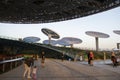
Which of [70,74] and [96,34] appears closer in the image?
[70,74]

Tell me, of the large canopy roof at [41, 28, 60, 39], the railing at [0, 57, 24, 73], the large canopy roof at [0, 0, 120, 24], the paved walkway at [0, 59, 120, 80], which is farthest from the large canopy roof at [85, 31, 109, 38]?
the paved walkway at [0, 59, 120, 80]

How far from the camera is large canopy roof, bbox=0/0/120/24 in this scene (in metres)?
59.5

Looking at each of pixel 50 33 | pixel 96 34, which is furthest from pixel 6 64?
pixel 50 33

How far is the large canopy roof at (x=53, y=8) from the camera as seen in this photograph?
59.5 metres

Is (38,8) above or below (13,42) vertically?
above

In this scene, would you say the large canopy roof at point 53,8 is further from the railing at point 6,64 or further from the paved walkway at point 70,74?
the paved walkway at point 70,74

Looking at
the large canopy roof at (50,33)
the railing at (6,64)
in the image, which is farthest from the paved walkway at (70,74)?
the large canopy roof at (50,33)

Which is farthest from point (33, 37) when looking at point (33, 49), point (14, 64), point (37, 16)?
point (14, 64)

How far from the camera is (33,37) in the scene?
4579 inches

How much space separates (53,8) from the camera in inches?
2758

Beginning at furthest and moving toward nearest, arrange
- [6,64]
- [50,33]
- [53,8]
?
[50,33]
[53,8]
[6,64]

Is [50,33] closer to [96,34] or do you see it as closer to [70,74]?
[96,34]

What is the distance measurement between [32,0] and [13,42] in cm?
3149

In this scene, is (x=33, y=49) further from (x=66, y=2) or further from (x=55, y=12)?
(x=66, y=2)
